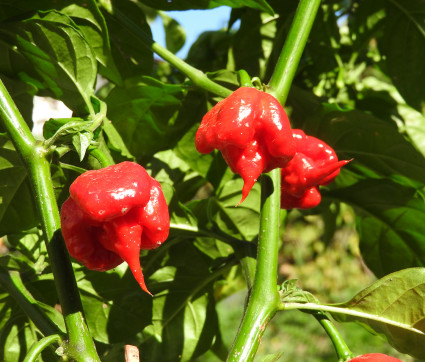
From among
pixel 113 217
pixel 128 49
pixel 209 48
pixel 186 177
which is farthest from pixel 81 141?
pixel 209 48

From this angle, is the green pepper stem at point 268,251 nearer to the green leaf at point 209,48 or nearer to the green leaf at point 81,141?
the green leaf at point 81,141

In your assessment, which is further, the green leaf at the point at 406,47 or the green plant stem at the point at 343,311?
the green leaf at the point at 406,47

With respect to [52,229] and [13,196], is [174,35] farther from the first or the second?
[52,229]

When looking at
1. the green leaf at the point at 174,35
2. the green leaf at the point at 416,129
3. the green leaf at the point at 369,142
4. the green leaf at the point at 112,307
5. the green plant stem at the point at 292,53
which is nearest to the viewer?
the green plant stem at the point at 292,53

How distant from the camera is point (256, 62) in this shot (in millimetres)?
1344

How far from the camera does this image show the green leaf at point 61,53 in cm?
96

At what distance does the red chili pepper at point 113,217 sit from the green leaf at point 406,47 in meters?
0.71

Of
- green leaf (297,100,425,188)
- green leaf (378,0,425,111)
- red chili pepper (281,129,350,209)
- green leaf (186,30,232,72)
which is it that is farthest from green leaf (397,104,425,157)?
red chili pepper (281,129,350,209)

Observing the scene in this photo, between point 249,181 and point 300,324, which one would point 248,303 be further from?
point 300,324

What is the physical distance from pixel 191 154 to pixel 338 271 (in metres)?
6.18

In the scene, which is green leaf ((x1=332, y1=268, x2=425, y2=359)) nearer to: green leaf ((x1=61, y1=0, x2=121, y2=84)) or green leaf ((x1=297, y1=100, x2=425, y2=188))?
green leaf ((x1=297, y1=100, x2=425, y2=188))

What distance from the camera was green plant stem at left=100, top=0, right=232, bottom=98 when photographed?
3.21ft

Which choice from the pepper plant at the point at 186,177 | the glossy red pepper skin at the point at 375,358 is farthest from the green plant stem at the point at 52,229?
the glossy red pepper skin at the point at 375,358

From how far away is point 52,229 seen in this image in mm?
746
